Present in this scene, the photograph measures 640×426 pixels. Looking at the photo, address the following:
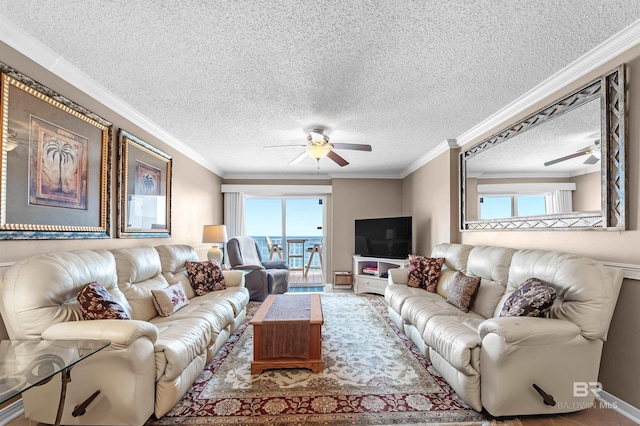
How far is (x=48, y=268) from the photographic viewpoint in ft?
6.74

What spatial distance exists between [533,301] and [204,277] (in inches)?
132

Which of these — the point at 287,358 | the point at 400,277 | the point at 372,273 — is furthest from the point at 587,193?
the point at 372,273

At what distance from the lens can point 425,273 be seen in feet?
13.6

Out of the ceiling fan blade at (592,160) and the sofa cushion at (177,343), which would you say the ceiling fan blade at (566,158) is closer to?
the ceiling fan blade at (592,160)

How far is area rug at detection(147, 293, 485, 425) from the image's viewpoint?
214 cm

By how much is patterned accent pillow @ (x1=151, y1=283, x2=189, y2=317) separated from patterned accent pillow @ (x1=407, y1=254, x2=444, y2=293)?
2.74m

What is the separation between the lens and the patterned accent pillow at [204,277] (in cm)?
393

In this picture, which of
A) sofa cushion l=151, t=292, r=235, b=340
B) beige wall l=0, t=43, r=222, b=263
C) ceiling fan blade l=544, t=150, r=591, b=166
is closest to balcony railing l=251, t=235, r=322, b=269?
beige wall l=0, t=43, r=222, b=263

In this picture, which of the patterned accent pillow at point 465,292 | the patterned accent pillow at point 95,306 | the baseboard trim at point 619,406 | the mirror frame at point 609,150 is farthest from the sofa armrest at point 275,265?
the baseboard trim at point 619,406

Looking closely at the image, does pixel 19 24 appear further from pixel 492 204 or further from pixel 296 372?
pixel 492 204

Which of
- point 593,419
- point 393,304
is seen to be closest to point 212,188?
point 393,304

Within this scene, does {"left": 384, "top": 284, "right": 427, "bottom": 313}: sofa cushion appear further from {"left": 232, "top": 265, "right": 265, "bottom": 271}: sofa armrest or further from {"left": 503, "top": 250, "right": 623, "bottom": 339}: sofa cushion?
{"left": 232, "top": 265, "right": 265, "bottom": 271}: sofa armrest

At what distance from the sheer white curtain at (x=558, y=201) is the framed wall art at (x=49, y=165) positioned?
394cm

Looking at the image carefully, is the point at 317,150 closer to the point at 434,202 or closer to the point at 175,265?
the point at 175,265
